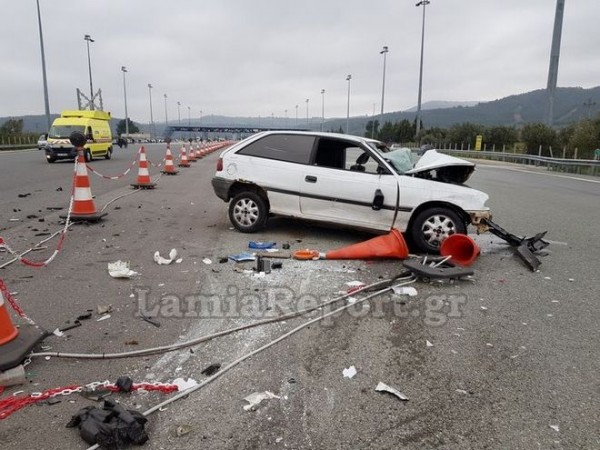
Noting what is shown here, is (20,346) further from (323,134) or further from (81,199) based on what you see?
(323,134)

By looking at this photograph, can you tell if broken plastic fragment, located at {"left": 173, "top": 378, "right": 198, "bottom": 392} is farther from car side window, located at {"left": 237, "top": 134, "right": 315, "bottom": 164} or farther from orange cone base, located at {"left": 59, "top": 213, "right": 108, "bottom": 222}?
orange cone base, located at {"left": 59, "top": 213, "right": 108, "bottom": 222}

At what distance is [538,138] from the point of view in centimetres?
4153

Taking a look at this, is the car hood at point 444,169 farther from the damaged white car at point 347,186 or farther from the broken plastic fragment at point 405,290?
the broken plastic fragment at point 405,290

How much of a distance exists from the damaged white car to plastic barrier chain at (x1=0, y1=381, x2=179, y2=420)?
4155 mm

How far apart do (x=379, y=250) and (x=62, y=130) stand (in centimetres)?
2122

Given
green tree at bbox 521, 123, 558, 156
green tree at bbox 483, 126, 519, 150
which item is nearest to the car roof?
green tree at bbox 521, 123, 558, 156

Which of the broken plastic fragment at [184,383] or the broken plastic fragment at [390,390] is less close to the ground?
the broken plastic fragment at [184,383]

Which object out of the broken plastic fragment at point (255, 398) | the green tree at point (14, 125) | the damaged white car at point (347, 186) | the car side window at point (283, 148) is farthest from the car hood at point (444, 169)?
the green tree at point (14, 125)

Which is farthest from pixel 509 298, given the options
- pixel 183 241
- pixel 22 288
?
pixel 22 288

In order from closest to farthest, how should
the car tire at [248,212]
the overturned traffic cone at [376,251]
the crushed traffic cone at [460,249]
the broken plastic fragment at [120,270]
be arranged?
the broken plastic fragment at [120,270] < the crushed traffic cone at [460,249] < the overturned traffic cone at [376,251] < the car tire at [248,212]

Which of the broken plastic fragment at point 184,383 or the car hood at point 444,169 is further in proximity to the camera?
the car hood at point 444,169

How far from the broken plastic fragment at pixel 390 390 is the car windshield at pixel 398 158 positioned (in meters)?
3.97

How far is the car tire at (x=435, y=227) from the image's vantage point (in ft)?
20.1

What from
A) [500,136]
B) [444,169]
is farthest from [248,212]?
[500,136]
